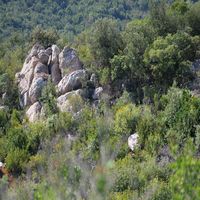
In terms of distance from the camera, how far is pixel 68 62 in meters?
54.8

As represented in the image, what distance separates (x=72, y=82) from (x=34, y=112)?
5.35 m

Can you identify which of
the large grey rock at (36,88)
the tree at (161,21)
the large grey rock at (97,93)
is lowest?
the large grey rock at (36,88)

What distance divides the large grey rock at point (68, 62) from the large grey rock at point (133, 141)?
1523cm

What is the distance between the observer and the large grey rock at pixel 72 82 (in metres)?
51.8

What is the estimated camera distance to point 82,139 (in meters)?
42.2

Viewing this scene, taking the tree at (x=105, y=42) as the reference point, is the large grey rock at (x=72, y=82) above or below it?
below

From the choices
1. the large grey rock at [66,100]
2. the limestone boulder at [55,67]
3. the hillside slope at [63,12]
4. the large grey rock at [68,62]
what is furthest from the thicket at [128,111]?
the hillside slope at [63,12]

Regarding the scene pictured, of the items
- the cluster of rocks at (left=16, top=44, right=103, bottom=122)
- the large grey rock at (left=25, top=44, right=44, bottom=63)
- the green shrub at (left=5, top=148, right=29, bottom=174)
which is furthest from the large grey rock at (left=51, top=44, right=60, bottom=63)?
the green shrub at (left=5, top=148, right=29, bottom=174)

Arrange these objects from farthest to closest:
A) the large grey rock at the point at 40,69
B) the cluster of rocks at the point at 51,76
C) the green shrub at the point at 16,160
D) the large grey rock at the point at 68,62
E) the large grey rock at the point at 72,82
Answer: the large grey rock at the point at 40,69
the large grey rock at the point at 68,62
the large grey rock at the point at 72,82
the cluster of rocks at the point at 51,76
the green shrub at the point at 16,160

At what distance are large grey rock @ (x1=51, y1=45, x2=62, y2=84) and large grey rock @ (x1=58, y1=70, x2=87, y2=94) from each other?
2.97m

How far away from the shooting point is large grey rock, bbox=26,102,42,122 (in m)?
50.1

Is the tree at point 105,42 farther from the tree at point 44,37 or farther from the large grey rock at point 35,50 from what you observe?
the tree at point 44,37

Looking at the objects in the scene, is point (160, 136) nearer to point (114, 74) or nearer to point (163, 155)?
point (163, 155)

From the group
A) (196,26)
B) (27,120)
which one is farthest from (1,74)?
(196,26)
